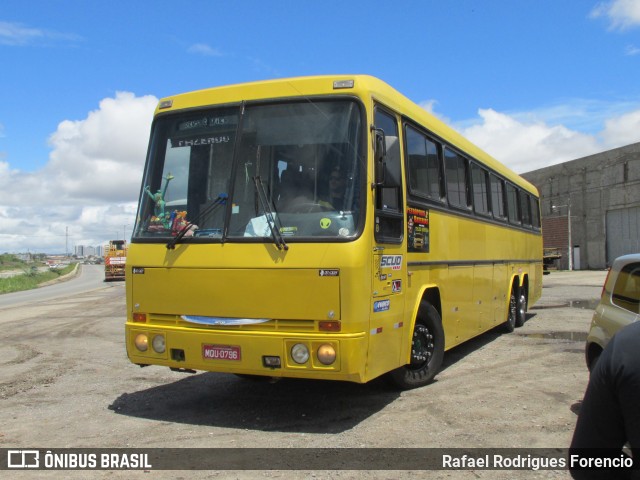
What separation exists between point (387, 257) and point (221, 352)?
1901 mm

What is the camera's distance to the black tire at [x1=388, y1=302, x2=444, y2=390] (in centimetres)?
718

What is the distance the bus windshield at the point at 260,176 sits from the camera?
226 inches

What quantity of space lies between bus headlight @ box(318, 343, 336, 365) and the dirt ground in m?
0.72

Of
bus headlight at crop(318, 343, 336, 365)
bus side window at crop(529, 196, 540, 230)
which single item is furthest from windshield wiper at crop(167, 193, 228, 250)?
bus side window at crop(529, 196, 540, 230)

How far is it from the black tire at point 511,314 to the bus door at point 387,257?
6712 mm

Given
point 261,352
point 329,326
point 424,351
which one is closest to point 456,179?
point 424,351

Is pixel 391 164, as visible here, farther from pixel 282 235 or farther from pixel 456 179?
pixel 456 179

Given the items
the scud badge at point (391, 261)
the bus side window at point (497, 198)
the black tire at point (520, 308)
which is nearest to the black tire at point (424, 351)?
the scud badge at point (391, 261)

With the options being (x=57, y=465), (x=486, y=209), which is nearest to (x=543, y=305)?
(x=486, y=209)

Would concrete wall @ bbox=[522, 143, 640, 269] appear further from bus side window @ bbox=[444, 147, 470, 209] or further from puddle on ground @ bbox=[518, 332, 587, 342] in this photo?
bus side window @ bbox=[444, 147, 470, 209]

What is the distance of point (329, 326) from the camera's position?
216 inches

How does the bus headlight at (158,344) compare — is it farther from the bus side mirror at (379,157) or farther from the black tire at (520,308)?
the black tire at (520,308)

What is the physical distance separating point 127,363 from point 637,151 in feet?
152

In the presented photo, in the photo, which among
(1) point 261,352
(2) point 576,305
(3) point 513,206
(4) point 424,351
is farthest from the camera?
(2) point 576,305
